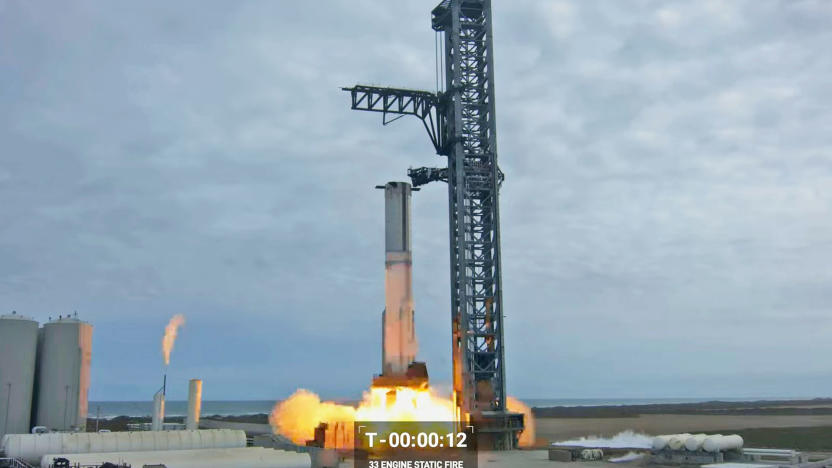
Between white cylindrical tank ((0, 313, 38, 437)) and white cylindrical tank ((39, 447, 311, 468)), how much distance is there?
995 centimetres

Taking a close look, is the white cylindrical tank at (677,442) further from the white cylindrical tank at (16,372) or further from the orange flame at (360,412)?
the white cylindrical tank at (16,372)

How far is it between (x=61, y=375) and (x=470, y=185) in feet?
115

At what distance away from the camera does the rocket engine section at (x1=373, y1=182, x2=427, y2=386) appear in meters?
55.2

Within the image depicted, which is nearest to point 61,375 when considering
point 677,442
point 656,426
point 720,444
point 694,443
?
point 677,442

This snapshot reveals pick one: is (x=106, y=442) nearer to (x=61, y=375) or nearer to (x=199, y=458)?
(x=199, y=458)

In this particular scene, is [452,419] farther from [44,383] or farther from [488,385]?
[44,383]

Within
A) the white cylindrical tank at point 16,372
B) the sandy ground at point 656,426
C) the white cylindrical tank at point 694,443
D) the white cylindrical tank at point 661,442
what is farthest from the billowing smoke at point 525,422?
the white cylindrical tank at point 16,372

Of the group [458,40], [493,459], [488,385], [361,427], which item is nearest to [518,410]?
[488,385]

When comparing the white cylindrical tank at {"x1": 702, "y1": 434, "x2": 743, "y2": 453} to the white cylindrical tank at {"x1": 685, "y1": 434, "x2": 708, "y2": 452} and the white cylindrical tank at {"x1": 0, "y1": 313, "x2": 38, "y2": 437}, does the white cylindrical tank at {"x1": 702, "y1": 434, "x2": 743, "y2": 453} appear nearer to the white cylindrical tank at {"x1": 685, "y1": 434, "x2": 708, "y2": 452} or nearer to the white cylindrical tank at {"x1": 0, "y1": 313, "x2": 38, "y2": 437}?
the white cylindrical tank at {"x1": 685, "y1": 434, "x2": 708, "y2": 452}

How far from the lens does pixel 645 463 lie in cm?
5184

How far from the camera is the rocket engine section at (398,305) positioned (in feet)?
181

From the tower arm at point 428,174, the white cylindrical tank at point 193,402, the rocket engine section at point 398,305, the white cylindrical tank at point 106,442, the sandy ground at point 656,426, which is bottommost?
the sandy ground at point 656,426

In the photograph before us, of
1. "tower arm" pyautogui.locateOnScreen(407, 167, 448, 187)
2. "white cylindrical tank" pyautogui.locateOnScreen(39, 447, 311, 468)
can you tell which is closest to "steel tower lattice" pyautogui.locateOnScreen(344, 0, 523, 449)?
"tower arm" pyautogui.locateOnScreen(407, 167, 448, 187)

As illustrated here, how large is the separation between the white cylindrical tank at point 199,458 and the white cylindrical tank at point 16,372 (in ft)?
32.6
